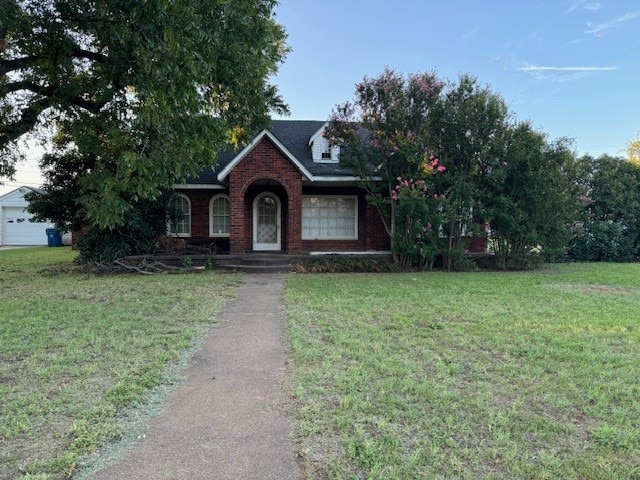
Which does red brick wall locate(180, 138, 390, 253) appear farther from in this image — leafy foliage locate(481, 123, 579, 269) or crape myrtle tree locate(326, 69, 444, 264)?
leafy foliage locate(481, 123, 579, 269)

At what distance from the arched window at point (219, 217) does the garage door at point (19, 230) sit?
66.8 feet

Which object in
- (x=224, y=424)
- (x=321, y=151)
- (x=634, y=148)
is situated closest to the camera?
(x=224, y=424)

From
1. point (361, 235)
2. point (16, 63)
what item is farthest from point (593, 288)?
point (16, 63)

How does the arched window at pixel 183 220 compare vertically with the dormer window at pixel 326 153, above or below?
below

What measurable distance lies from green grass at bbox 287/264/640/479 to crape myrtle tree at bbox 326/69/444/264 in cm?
498

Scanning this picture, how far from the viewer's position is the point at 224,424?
3.38m

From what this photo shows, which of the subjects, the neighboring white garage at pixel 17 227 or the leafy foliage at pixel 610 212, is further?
the neighboring white garage at pixel 17 227

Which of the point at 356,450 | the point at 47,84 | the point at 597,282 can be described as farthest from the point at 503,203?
the point at 47,84

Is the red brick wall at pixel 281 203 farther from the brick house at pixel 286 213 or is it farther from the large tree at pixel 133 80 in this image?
the large tree at pixel 133 80

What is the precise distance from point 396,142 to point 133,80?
736 centimetres

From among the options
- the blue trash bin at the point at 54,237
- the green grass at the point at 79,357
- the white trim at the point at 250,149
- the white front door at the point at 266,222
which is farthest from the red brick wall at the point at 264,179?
the blue trash bin at the point at 54,237

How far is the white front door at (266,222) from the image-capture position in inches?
646

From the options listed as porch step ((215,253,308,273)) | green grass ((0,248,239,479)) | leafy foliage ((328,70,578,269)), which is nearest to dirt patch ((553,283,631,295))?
leafy foliage ((328,70,578,269))

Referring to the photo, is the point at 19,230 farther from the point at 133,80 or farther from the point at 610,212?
the point at 610,212
